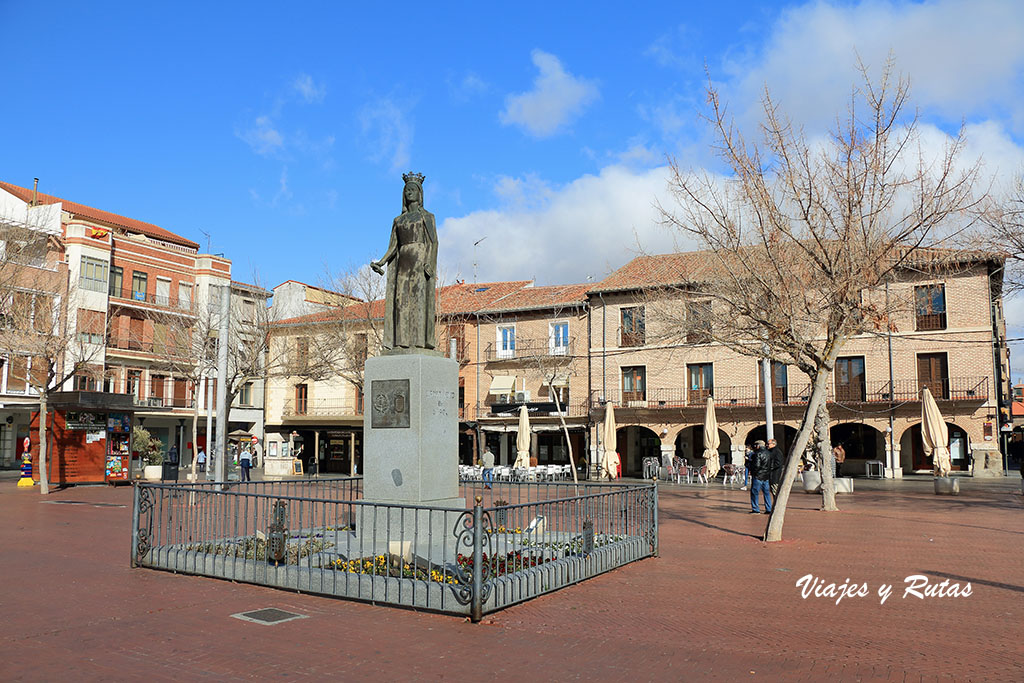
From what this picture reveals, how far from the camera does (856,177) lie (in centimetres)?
1370

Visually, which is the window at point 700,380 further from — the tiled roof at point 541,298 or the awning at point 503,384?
the awning at point 503,384

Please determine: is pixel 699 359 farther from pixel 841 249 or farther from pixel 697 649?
pixel 697 649

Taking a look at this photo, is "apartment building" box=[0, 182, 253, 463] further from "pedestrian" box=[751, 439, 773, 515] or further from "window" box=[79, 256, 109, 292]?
"pedestrian" box=[751, 439, 773, 515]

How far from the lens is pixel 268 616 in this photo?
7695mm

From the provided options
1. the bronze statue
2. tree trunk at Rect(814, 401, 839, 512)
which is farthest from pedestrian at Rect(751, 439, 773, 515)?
the bronze statue

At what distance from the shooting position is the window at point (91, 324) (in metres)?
41.9

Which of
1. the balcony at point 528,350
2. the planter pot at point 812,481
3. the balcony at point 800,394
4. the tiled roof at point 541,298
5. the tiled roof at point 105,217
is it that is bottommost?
the planter pot at point 812,481

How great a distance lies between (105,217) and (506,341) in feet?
→ 88.0

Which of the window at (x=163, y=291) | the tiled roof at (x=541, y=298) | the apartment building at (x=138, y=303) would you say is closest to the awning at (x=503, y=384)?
the tiled roof at (x=541, y=298)

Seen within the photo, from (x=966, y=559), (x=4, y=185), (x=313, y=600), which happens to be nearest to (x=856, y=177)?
(x=966, y=559)

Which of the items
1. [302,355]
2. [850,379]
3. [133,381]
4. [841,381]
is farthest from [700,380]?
[133,381]

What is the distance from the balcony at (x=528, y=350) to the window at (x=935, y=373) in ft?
53.4

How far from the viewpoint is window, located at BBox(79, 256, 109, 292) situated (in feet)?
138

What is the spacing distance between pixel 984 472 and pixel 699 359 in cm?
1269
